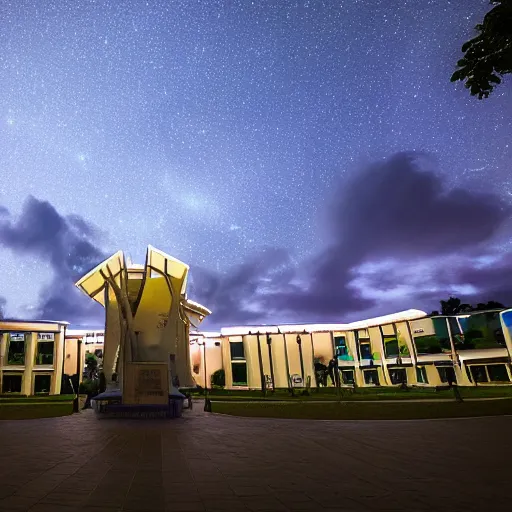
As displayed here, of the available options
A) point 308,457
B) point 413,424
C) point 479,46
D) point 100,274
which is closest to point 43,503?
point 308,457

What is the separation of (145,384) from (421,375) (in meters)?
40.3

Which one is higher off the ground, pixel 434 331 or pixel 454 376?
pixel 434 331

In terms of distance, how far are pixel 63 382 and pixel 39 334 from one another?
9402 mm

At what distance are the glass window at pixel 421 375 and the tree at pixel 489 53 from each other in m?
44.5

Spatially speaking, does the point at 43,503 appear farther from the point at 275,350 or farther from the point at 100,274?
the point at 275,350

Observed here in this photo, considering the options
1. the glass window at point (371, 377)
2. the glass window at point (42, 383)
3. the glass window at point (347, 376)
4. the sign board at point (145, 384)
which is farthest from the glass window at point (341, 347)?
the sign board at point (145, 384)

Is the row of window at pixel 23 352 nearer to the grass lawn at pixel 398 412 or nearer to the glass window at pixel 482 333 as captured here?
the grass lawn at pixel 398 412

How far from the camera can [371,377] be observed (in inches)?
2320

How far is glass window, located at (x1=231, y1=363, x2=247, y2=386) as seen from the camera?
6138cm

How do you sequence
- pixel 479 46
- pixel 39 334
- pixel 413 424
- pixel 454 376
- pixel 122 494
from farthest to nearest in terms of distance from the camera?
1. pixel 39 334
2. pixel 454 376
3. pixel 413 424
4. pixel 479 46
5. pixel 122 494

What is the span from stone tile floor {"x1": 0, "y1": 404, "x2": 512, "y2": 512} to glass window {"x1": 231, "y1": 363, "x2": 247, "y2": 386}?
5140cm

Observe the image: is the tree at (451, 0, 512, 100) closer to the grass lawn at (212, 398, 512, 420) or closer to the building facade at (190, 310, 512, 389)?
the grass lawn at (212, 398, 512, 420)

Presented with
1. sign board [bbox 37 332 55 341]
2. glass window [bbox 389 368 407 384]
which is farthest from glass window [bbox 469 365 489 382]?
sign board [bbox 37 332 55 341]

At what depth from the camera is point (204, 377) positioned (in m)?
62.4
